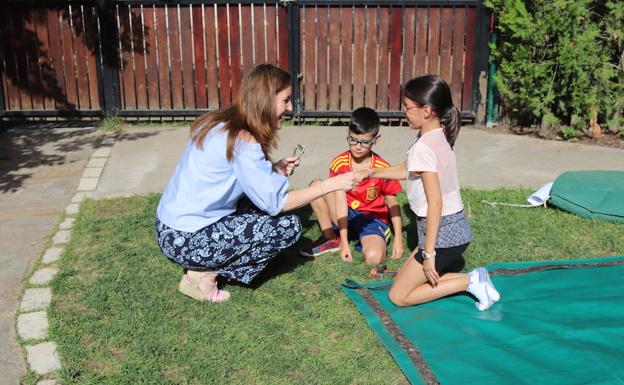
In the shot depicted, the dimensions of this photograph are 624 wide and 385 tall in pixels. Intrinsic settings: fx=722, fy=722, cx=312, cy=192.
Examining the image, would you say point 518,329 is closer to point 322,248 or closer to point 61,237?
point 322,248

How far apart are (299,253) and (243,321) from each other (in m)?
1.05

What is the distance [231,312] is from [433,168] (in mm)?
1428

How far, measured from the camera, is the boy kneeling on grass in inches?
191

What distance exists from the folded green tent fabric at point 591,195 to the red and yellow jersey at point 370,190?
1.59m

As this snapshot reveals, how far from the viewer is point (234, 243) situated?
4184mm

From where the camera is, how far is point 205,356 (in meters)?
3.74

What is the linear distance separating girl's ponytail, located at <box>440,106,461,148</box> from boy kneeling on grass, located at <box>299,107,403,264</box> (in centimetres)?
74

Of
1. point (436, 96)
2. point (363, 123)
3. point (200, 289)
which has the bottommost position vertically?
point (200, 289)

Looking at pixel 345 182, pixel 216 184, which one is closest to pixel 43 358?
pixel 216 184

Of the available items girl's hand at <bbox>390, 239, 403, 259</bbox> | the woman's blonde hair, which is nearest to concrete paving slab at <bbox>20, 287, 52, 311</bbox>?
the woman's blonde hair

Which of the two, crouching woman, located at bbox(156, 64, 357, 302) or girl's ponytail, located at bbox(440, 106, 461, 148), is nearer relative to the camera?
crouching woman, located at bbox(156, 64, 357, 302)

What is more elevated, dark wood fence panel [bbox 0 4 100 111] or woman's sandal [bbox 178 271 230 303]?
dark wood fence panel [bbox 0 4 100 111]

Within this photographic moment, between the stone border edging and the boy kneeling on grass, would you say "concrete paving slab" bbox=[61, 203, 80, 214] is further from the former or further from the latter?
the boy kneeling on grass

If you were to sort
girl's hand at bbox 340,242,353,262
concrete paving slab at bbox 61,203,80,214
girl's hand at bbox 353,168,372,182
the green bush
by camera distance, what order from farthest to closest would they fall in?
1. the green bush
2. concrete paving slab at bbox 61,203,80,214
3. girl's hand at bbox 340,242,353,262
4. girl's hand at bbox 353,168,372,182
